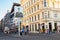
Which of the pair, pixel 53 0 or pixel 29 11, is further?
pixel 29 11

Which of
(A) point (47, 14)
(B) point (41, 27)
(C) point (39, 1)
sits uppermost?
(C) point (39, 1)

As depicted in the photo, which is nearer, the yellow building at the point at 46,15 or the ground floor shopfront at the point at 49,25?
the ground floor shopfront at the point at 49,25

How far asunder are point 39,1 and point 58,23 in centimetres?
940

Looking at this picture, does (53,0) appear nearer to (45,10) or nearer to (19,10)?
(45,10)

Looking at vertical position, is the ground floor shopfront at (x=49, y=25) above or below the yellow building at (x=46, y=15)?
below

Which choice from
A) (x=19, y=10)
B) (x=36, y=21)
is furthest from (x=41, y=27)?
(x=19, y=10)

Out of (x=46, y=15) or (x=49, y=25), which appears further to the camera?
(x=49, y=25)

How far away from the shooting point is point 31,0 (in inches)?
2616

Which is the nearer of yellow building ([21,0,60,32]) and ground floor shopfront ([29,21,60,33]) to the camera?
ground floor shopfront ([29,21,60,33])

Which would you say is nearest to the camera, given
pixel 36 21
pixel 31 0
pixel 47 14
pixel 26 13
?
pixel 47 14

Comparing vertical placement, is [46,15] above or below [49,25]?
above

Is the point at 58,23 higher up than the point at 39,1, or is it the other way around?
the point at 39,1

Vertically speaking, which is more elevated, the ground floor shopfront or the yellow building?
the yellow building

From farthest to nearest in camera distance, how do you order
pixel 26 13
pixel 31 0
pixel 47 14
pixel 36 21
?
pixel 26 13, pixel 31 0, pixel 36 21, pixel 47 14
